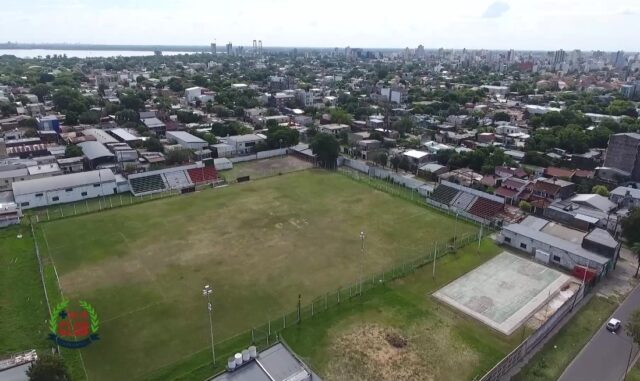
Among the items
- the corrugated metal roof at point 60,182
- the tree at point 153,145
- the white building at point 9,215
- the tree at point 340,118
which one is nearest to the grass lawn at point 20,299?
the white building at point 9,215

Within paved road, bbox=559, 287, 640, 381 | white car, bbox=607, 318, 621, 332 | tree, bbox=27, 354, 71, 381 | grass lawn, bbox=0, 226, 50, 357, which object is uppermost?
tree, bbox=27, 354, 71, 381

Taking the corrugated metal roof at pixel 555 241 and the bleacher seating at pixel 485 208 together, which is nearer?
the corrugated metal roof at pixel 555 241

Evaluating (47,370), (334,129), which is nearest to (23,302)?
(47,370)

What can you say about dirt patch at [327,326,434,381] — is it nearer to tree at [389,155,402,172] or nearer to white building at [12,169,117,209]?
tree at [389,155,402,172]

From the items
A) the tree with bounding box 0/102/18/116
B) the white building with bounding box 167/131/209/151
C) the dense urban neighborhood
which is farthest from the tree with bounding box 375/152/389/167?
the tree with bounding box 0/102/18/116

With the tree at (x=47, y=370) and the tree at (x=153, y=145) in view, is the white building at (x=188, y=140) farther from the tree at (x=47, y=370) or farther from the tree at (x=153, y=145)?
the tree at (x=47, y=370)

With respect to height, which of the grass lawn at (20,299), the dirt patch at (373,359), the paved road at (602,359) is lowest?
the grass lawn at (20,299)
